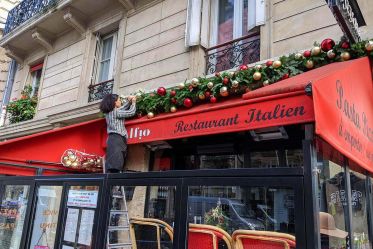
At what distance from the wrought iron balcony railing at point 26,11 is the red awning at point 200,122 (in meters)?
4.93

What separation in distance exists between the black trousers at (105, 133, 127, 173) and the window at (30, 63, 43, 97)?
619cm

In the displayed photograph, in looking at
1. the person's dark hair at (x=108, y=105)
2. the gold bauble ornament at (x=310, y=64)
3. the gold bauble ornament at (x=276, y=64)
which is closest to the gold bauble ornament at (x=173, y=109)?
the person's dark hair at (x=108, y=105)

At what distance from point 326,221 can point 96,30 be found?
7.83 metres

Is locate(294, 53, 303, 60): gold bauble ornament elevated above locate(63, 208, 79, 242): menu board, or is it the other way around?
locate(294, 53, 303, 60): gold bauble ornament

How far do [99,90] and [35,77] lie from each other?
13.3 feet

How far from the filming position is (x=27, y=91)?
1096 centimetres

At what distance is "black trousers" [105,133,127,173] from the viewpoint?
5742mm

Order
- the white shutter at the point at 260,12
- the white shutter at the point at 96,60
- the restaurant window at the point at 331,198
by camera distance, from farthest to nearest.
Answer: the white shutter at the point at 96,60, the white shutter at the point at 260,12, the restaurant window at the point at 331,198

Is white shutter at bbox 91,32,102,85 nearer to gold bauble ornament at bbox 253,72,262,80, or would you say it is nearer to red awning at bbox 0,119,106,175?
red awning at bbox 0,119,106,175

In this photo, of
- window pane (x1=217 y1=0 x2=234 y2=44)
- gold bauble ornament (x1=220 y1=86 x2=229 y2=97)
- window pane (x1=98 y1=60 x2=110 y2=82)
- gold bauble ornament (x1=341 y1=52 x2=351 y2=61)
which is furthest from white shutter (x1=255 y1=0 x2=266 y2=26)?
window pane (x1=98 y1=60 x2=110 y2=82)

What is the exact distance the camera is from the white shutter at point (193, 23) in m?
6.58

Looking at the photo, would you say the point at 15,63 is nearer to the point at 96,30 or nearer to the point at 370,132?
the point at 96,30

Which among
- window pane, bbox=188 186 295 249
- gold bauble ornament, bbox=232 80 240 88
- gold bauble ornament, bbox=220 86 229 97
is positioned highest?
gold bauble ornament, bbox=232 80 240 88

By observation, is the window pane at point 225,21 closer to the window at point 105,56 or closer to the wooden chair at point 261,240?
the window at point 105,56
